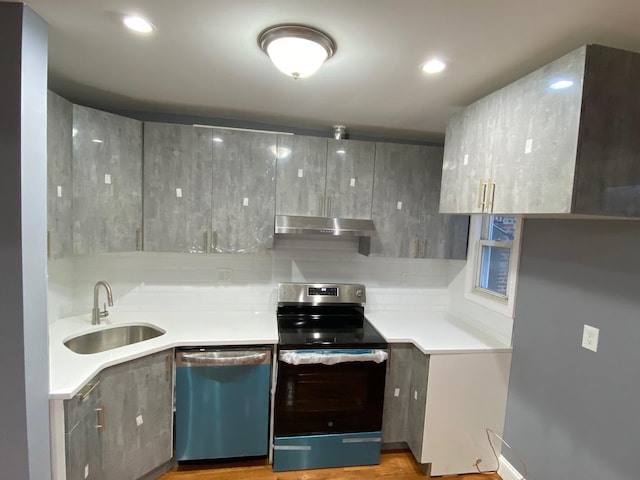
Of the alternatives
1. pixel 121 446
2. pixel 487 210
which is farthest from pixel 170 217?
pixel 487 210

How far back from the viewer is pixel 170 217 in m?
2.44

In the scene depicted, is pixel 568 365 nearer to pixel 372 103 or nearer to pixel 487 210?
pixel 487 210

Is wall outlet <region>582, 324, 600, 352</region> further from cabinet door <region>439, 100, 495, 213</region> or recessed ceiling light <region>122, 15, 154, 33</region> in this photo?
recessed ceiling light <region>122, 15, 154, 33</region>

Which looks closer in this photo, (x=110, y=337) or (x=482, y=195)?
(x=482, y=195)

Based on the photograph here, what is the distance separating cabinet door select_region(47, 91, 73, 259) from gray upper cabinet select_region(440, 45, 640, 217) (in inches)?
95.4

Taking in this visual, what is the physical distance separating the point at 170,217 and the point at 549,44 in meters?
2.39

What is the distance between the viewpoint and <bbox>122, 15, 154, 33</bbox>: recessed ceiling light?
133 centimetres

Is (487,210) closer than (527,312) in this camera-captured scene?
Yes

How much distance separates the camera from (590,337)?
1.74 m

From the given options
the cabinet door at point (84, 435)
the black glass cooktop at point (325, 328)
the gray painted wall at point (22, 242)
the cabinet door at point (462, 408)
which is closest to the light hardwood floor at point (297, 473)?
the cabinet door at point (462, 408)

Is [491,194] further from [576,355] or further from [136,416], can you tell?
[136,416]

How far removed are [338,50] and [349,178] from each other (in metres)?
1.19

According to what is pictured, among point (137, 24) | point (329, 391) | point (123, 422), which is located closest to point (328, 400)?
point (329, 391)

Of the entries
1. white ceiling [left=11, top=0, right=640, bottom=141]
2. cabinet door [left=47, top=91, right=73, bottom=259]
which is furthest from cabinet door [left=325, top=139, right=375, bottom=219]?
cabinet door [left=47, top=91, right=73, bottom=259]
